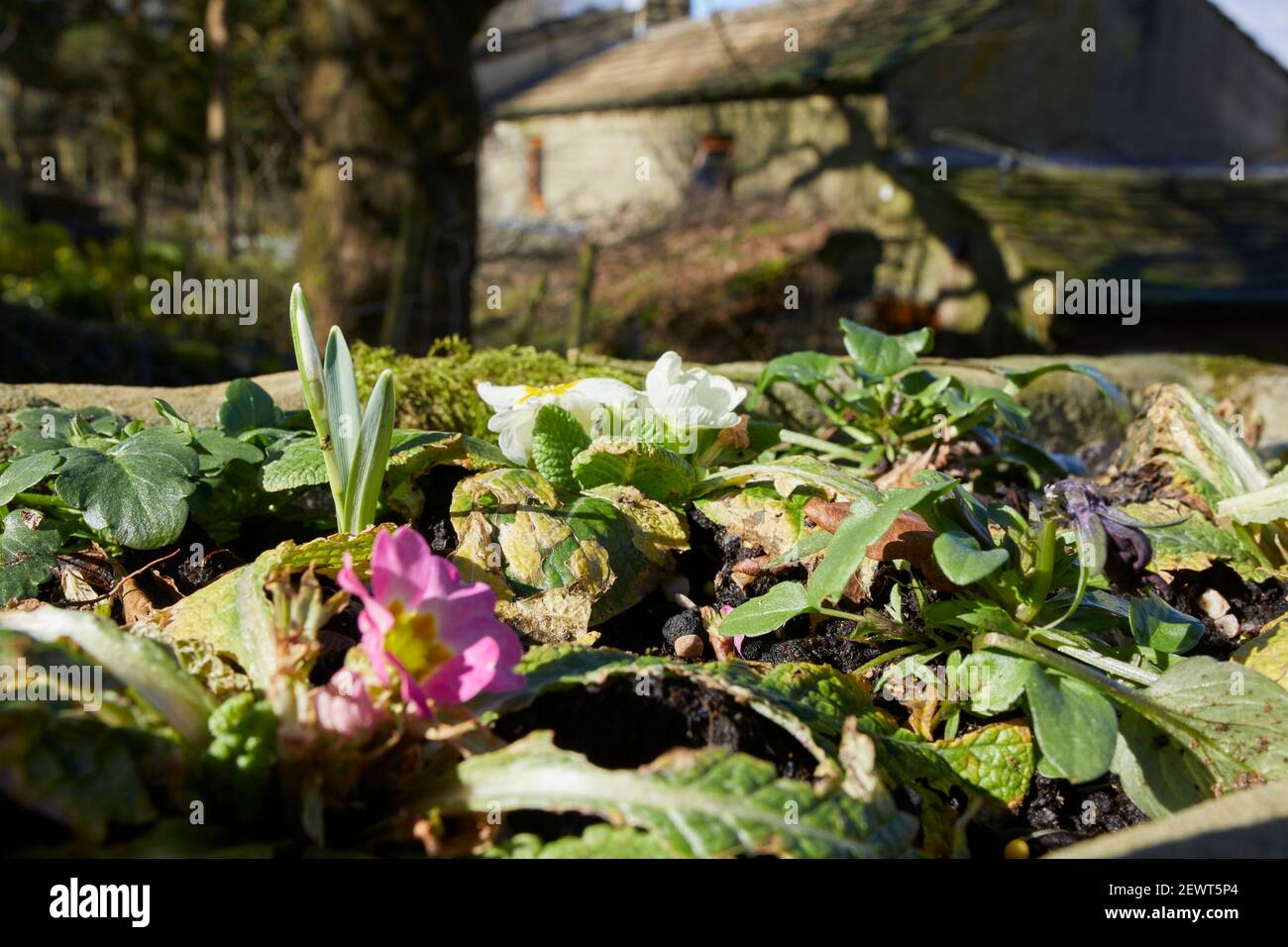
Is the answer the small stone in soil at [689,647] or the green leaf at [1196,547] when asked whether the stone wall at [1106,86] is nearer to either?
the green leaf at [1196,547]

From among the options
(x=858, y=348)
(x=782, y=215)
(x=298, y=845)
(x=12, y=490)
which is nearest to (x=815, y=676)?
(x=298, y=845)

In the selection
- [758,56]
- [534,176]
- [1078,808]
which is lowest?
[1078,808]

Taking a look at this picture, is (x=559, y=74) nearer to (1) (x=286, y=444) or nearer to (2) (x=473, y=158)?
(2) (x=473, y=158)

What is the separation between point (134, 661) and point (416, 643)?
0.28m

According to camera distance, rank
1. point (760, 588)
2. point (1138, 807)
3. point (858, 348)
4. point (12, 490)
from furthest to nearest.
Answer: point (858, 348)
point (760, 588)
point (12, 490)
point (1138, 807)

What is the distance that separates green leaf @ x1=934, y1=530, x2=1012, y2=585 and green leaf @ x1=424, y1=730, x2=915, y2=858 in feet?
0.99

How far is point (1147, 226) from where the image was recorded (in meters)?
11.8

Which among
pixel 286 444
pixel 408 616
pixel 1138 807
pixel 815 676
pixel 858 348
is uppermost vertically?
pixel 858 348

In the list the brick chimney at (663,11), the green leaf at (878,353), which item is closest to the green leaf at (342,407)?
the green leaf at (878,353)

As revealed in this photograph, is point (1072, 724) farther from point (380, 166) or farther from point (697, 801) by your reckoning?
point (380, 166)

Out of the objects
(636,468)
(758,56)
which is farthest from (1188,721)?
(758,56)

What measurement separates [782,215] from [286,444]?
43.6 ft

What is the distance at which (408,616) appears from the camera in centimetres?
106

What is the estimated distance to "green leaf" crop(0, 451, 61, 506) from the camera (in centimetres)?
144
